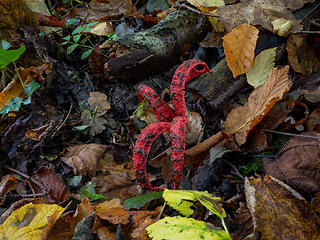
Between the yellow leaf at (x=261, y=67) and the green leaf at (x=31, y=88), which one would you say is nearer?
the yellow leaf at (x=261, y=67)

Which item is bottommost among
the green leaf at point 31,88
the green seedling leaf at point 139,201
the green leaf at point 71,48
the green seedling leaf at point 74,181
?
the green seedling leaf at point 139,201

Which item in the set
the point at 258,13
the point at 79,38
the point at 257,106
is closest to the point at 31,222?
the point at 257,106

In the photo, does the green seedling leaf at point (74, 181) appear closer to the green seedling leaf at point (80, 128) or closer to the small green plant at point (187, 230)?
the green seedling leaf at point (80, 128)

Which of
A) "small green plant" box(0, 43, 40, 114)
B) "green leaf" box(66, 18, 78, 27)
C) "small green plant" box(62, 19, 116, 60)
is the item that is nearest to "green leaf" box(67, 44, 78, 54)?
"small green plant" box(62, 19, 116, 60)

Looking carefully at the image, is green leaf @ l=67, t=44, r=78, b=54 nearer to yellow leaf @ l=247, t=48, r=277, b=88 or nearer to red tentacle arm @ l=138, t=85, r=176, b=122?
red tentacle arm @ l=138, t=85, r=176, b=122

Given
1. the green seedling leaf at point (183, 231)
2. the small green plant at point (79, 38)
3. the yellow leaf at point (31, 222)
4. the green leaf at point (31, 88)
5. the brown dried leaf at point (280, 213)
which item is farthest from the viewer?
the small green plant at point (79, 38)

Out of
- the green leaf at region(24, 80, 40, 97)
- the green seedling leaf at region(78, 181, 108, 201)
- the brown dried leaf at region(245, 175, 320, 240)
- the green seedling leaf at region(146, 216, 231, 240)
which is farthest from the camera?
the green leaf at region(24, 80, 40, 97)

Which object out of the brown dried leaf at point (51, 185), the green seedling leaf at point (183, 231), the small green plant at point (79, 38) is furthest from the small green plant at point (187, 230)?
the small green plant at point (79, 38)
